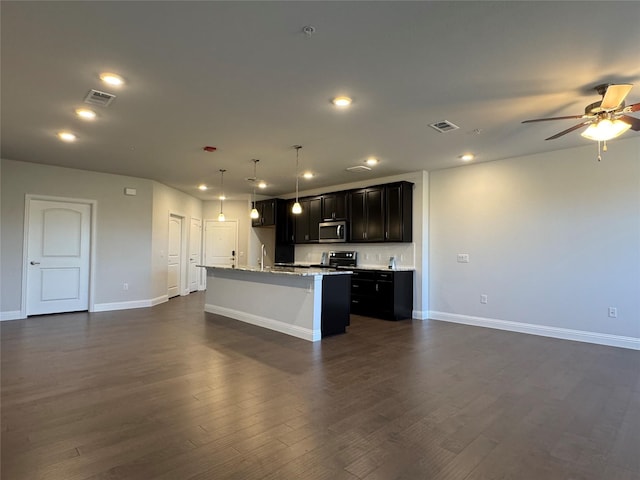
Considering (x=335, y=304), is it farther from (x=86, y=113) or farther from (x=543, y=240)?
(x=86, y=113)

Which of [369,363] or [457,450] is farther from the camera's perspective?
[369,363]

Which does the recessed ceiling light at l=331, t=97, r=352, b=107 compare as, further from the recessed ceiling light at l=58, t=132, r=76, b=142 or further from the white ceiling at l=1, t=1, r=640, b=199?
the recessed ceiling light at l=58, t=132, r=76, b=142

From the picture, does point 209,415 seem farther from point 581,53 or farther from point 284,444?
point 581,53

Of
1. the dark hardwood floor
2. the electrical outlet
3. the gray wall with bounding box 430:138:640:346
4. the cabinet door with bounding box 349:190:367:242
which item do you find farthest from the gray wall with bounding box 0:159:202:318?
the electrical outlet

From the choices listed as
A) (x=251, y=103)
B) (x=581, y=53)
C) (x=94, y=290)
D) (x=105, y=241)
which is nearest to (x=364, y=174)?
(x=251, y=103)

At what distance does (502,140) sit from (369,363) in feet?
10.9

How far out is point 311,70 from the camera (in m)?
2.87

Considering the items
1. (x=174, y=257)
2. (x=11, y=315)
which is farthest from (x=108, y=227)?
(x=174, y=257)

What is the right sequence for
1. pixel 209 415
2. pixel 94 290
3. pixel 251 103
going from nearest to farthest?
pixel 209 415, pixel 251 103, pixel 94 290

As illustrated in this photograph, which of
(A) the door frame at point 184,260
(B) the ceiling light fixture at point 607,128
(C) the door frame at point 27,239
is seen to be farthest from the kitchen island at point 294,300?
(A) the door frame at point 184,260

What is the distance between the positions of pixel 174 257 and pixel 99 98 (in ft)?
19.8

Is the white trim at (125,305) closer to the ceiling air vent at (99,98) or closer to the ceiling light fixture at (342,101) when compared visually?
the ceiling air vent at (99,98)

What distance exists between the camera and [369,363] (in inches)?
148

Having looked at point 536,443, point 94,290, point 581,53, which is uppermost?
point 581,53
